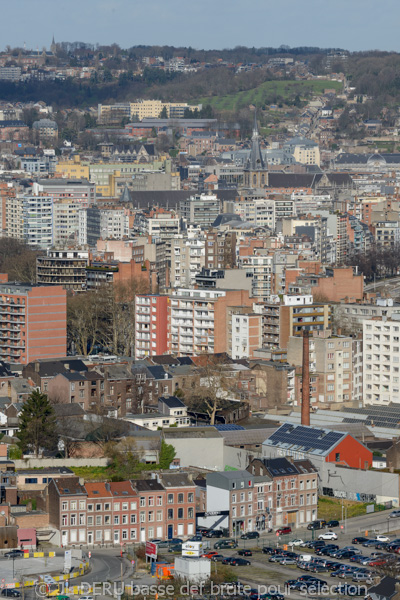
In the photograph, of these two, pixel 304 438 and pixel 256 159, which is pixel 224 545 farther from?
pixel 256 159

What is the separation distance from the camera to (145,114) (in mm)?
148250

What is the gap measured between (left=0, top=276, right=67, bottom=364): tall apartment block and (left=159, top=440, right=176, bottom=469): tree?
12.9 m

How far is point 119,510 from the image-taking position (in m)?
29.3

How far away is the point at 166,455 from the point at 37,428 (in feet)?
8.75

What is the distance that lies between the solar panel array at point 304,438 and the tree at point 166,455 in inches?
82.2

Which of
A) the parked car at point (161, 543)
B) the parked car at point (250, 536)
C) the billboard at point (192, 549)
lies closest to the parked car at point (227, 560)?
the billboard at point (192, 549)

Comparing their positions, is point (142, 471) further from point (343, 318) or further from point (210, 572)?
point (343, 318)

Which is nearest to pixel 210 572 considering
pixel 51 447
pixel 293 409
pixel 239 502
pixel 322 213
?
pixel 239 502

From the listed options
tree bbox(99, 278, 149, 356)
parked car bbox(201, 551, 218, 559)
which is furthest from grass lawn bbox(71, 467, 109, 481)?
tree bbox(99, 278, 149, 356)

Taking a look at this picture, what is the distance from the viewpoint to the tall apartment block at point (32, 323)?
45.7 meters

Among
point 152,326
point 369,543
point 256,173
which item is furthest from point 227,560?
point 256,173

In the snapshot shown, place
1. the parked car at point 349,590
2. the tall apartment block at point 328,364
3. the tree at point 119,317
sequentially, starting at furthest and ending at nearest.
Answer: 1. the tree at point 119,317
2. the tall apartment block at point 328,364
3. the parked car at point 349,590

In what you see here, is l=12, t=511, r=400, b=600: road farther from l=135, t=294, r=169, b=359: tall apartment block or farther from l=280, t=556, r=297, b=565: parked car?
l=135, t=294, r=169, b=359: tall apartment block

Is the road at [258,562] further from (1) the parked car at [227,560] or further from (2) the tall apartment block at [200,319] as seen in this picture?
(2) the tall apartment block at [200,319]
